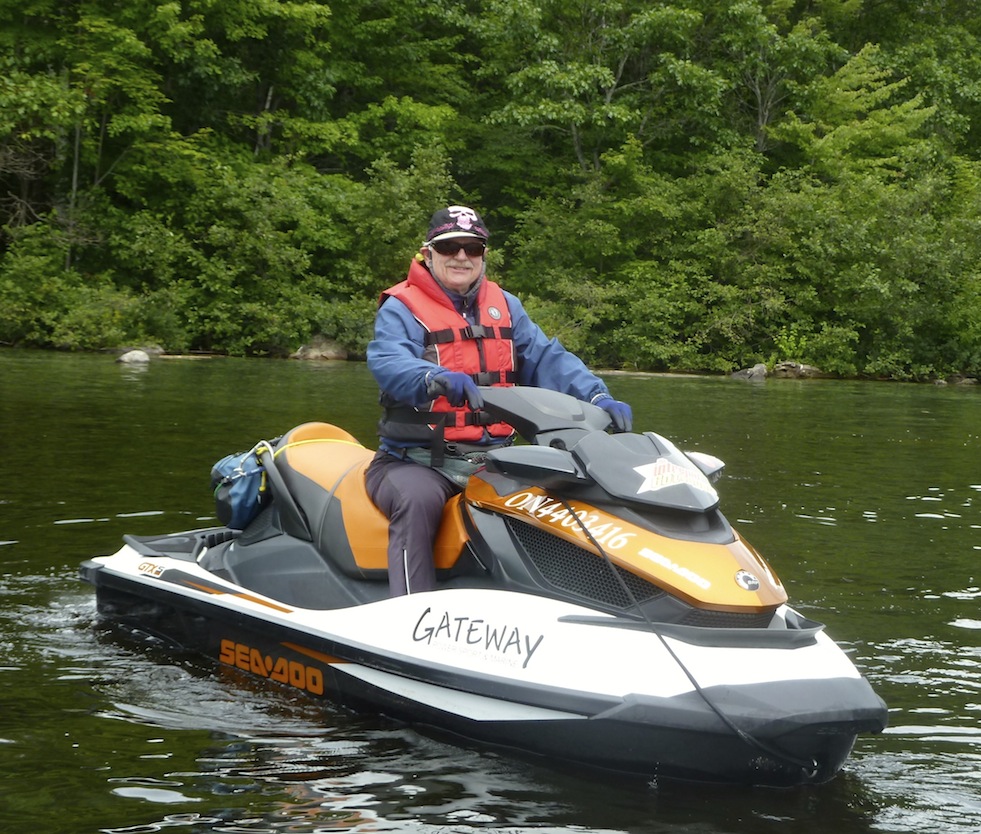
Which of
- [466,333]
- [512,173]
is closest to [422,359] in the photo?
[466,333]

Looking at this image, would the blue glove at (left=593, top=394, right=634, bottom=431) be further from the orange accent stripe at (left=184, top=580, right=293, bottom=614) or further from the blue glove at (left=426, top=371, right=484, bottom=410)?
the orange accent stripe at (left=184, top=580, right=293, bottom=614)

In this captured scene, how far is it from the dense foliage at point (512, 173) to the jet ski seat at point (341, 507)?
795 inches

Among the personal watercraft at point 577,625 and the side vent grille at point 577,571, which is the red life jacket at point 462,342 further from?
the side vent grille at point 577,571

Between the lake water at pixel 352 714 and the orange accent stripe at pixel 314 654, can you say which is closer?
the lake water at pixel 352 714

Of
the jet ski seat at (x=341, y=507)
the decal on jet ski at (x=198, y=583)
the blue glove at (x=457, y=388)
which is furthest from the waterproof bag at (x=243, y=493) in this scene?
the blue glove at (x=457, y=388)

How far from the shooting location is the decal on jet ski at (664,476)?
3.91m

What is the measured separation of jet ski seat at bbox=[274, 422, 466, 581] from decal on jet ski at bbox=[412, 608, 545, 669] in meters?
0.35

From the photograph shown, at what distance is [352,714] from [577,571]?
0.99m

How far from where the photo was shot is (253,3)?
2945cm

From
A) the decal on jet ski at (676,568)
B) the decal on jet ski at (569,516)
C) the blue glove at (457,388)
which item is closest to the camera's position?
the decal on jet ski at (676,568)

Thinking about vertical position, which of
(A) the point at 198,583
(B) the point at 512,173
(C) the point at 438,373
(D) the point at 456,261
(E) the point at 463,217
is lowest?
(A) the point at 198,583

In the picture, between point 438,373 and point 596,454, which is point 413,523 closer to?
point 438,373

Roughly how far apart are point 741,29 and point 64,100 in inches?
648

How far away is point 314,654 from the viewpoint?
446 centimetres
